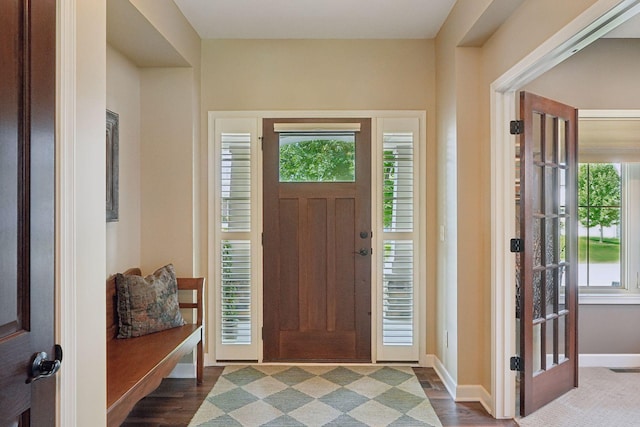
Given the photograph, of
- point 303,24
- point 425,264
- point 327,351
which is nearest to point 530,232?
point 425,264

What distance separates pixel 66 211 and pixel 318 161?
8.24 ft

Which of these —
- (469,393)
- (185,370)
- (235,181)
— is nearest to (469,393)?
(469,393)

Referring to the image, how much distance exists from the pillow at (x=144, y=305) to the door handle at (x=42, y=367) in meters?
1.73

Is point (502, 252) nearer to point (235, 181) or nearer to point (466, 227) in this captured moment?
point (466, 227)

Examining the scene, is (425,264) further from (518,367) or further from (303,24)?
(303,24)

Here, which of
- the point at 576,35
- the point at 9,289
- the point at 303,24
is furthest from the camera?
the point at 303,24

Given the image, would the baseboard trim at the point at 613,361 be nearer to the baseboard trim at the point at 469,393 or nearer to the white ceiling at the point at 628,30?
the baseboard trim at the point at 469,393

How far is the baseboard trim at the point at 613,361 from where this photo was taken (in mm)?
3652

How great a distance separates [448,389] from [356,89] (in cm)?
244

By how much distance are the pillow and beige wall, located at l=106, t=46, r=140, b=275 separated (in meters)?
0.21

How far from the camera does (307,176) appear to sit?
3.74 metres

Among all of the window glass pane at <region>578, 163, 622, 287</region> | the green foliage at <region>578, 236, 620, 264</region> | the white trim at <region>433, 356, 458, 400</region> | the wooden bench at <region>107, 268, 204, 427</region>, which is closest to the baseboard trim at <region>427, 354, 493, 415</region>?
the white trim at <region>433, 356, 458, 400</region>

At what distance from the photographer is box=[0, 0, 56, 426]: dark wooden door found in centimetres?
114

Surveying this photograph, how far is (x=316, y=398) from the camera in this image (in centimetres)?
306
